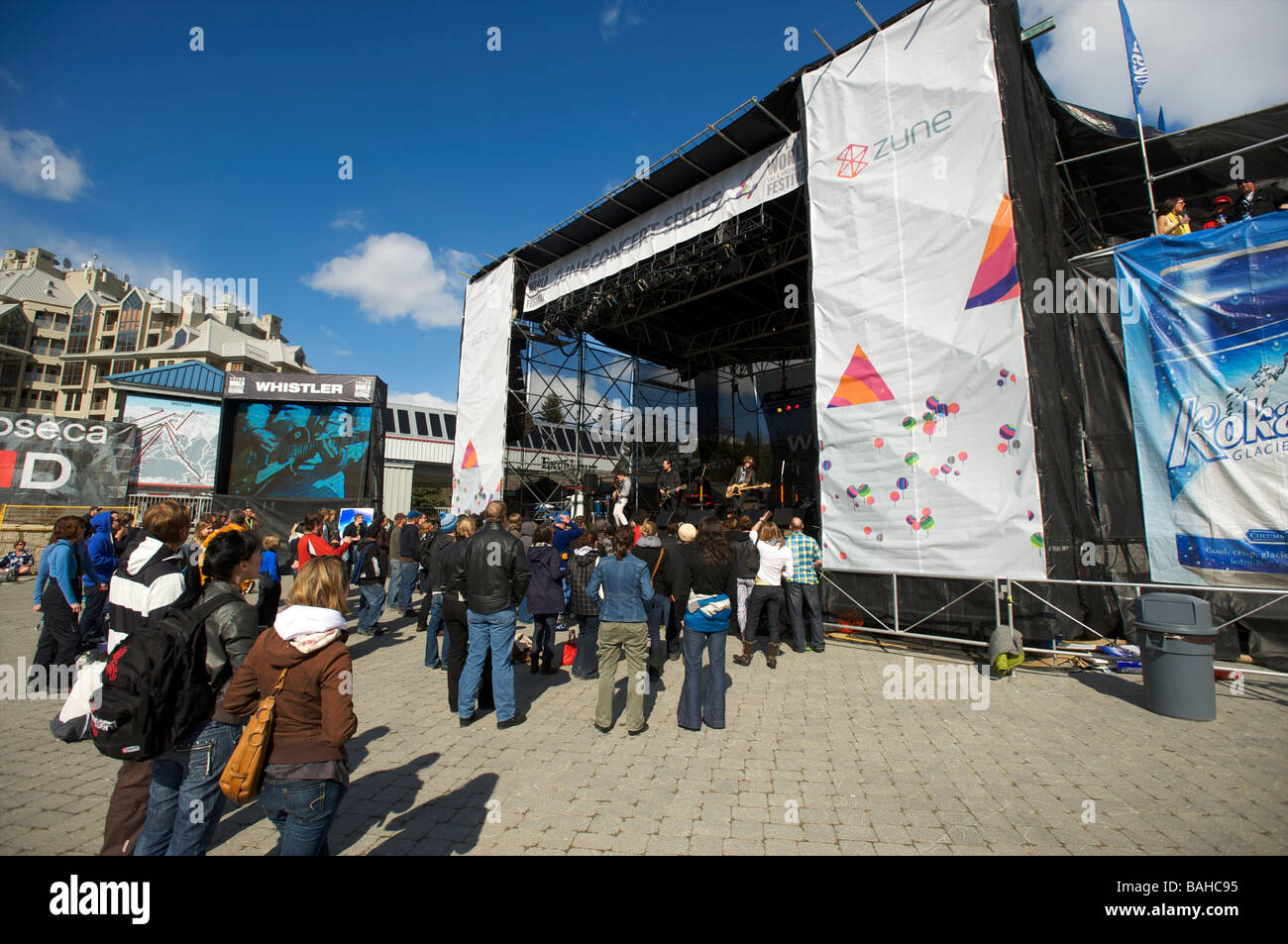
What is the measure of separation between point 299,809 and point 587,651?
172 inches

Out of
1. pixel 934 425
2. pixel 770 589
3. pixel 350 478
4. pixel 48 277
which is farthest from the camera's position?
pixel 48 277

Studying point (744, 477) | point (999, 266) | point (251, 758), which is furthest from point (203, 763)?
point (744, 477)

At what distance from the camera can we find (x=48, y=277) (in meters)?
45.8

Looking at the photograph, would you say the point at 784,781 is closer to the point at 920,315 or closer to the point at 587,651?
the point at 587,651

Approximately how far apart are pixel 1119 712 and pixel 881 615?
2.91m

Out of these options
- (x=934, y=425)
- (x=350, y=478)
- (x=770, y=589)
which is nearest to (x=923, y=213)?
(x=934, y=425)

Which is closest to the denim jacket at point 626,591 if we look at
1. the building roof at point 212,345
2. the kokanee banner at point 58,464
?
the kokanee banner at point 58,464

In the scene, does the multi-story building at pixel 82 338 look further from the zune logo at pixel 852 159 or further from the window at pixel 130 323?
the zune logo at pixel 852 159

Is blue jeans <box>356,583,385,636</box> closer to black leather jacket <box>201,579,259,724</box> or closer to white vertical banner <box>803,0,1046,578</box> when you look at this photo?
black leather jacket <box>201,579,259,724</box>

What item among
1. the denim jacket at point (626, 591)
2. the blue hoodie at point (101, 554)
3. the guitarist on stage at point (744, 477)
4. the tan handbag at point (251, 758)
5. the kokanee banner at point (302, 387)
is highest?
the kokanee banner at point (302, 387)

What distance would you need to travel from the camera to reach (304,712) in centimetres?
203

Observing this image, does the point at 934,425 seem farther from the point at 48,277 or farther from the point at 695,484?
the point at 48,277

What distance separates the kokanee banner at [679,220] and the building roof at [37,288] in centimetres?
5494

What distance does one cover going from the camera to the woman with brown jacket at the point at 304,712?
6.53 feet
